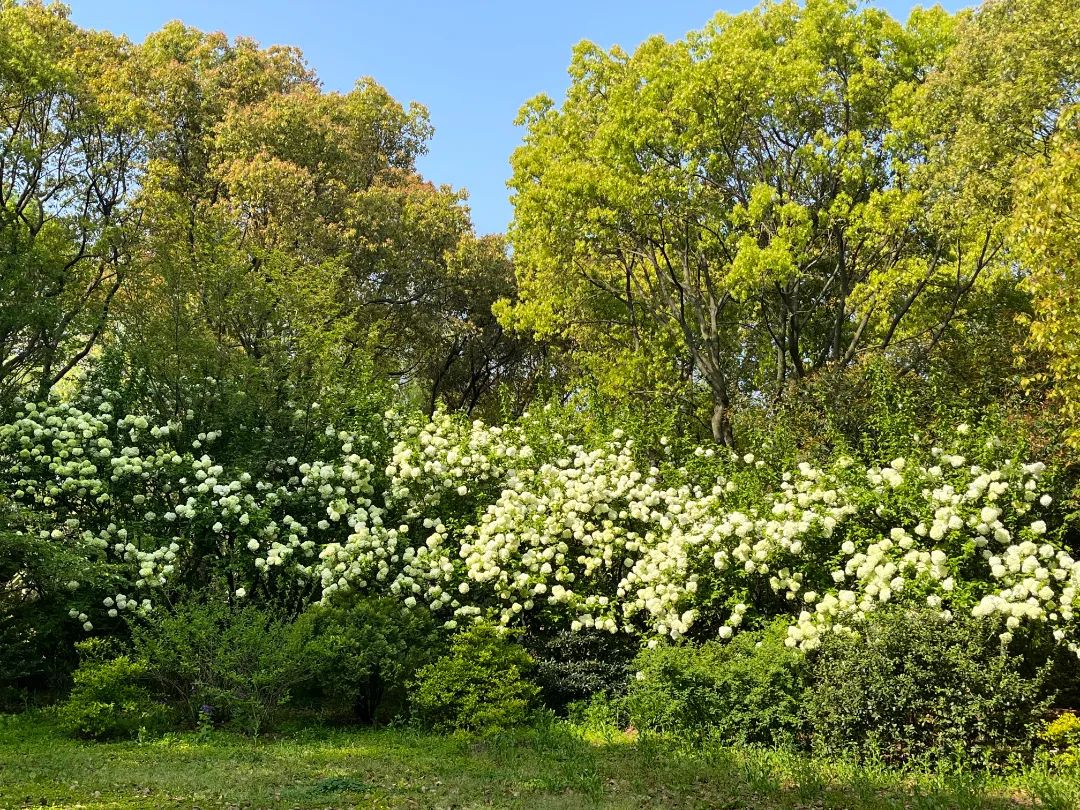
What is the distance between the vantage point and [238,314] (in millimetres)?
14836

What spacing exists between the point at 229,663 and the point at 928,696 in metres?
7.53

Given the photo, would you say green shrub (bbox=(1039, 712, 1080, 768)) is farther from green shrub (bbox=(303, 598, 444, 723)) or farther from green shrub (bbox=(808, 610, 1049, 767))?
green shrub (bbox=(303, 598, 444, 723))

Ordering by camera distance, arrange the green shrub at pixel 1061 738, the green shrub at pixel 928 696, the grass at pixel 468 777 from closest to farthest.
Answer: the grass at pixel 468 777 < the green shrub at pixel 1061 738 < the green shrub at pixel 928 696

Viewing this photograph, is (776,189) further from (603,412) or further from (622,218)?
(603,412)

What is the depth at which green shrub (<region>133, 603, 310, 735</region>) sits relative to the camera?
33.4ft

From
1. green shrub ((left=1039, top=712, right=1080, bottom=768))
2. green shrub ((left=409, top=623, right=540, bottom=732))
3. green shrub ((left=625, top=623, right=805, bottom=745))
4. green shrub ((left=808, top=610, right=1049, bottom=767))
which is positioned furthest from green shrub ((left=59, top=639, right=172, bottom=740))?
green shrub ((left=1039, top=712, right=1080, bottom=768))

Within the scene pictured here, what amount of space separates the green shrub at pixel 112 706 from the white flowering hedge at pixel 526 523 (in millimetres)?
1096

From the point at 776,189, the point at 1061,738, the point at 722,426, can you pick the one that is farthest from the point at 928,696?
the point at 776,189

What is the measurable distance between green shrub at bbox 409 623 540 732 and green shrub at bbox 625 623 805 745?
4.45ft

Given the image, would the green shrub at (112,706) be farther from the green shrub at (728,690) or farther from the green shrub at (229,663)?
the green shrub at (728,690)

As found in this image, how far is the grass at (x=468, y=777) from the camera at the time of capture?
6.78 m

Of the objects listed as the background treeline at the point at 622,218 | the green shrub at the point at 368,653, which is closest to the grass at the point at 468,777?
the green shrub at the point at 368,653

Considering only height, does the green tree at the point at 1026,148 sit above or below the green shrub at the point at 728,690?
above

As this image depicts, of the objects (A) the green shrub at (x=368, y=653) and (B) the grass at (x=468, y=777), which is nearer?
(B) the grass at (x=468, y=777)
